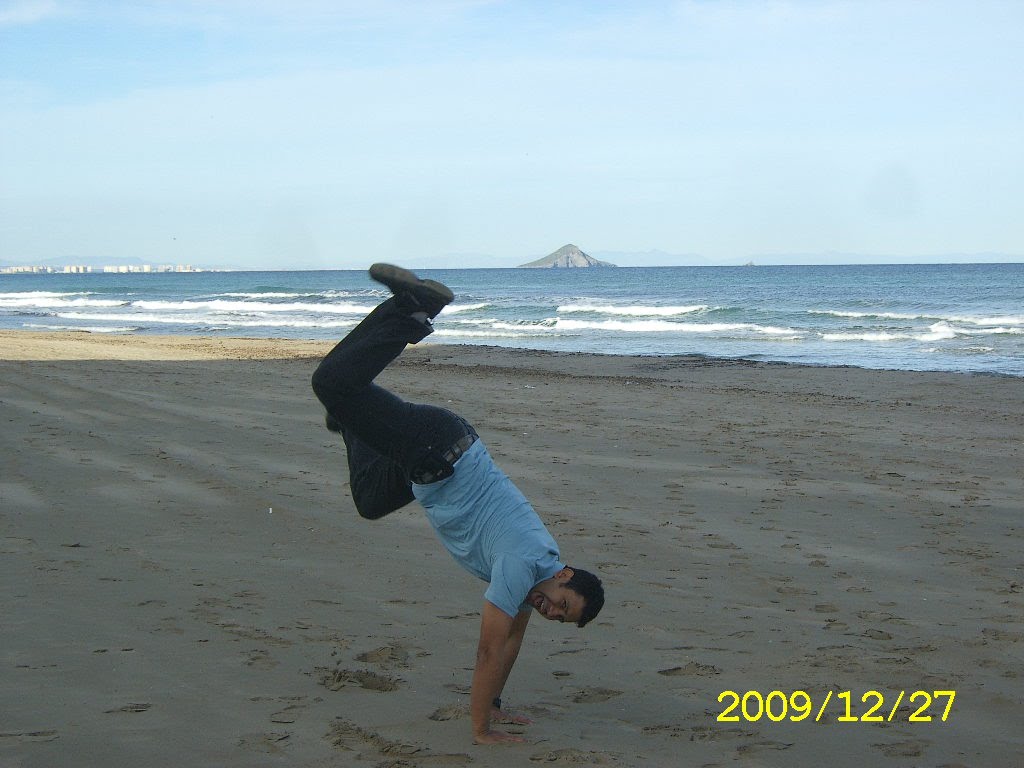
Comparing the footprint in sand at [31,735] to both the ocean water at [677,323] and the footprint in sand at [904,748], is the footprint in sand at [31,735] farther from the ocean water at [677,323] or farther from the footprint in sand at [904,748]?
the ocean water at [677,323]


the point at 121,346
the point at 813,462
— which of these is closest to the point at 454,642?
the point at 813,462

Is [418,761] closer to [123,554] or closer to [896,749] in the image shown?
[896,749]

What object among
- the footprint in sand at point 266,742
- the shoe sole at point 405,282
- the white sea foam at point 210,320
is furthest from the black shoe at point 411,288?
the white sea foam at point 210,320

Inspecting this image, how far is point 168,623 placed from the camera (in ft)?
14.0

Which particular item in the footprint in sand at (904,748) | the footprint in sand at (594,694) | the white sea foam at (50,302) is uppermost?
the white sea foam at (50,302)

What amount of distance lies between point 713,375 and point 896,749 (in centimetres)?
1375

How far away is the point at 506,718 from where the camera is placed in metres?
3.53

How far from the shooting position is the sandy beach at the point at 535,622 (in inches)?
134

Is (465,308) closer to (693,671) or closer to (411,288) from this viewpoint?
(693,671)

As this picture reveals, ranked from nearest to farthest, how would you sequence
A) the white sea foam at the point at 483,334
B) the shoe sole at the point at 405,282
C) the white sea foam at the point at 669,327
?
the shoe sole at the point at 405,282, the white sea foam at the point at 483,334, the white sea foam at the point at 669,327

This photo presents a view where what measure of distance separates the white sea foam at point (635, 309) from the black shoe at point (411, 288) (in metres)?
32.8

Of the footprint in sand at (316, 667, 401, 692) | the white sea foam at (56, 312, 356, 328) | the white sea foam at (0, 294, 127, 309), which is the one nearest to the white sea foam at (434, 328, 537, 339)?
the white sea foam at (56, 312, 356, 328)

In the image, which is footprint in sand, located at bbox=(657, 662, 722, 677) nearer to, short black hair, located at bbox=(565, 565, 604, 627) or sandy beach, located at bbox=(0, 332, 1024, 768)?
sandy beach, located at bbox=(0, 332, 1024, 768)

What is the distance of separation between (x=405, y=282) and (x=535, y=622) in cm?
195
